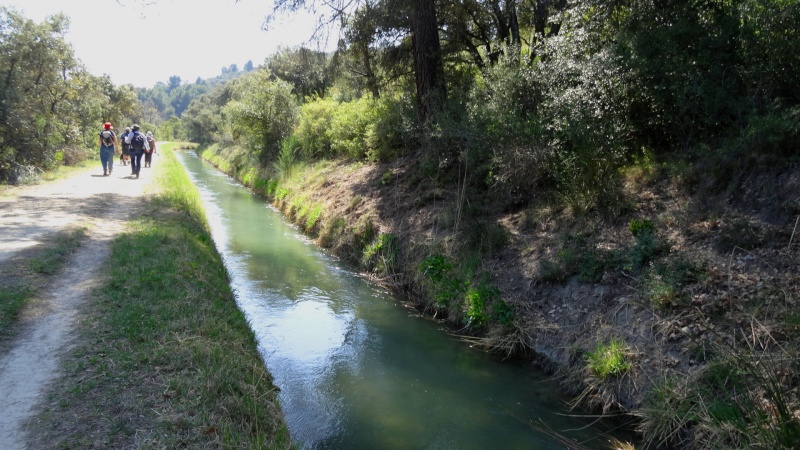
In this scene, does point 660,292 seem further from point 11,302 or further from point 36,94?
point 36,94

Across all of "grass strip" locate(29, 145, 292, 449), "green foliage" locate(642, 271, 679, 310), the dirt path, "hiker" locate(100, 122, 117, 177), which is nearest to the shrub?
"green foliage" locate(642, 271, 679, 310)

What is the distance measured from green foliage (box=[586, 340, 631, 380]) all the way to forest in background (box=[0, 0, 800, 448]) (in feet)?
0.09

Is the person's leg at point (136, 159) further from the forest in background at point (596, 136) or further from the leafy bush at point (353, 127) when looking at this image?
the leafy bush at point (353, 127)

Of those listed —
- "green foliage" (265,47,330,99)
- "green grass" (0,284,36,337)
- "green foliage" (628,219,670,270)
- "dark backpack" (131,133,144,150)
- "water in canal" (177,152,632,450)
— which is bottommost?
"water in canal" (177,152,632,450)

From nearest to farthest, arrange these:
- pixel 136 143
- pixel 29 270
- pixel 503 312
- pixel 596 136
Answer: pixel 29 270
pixel 503 312
pixel 596 136
pixel 136 143

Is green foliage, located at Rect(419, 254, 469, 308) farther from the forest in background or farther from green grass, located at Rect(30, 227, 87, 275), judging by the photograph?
green grass, located at Rect(30, 227, 87, 275)

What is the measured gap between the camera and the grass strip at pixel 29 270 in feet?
18.4

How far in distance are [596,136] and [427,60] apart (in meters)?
7.00

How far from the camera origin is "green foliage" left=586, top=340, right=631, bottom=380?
20.3 feet

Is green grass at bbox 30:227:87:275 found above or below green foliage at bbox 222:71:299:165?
below

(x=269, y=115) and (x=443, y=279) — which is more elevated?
(x=269, y=115)

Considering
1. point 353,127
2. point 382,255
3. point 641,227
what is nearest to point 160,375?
point 641,227

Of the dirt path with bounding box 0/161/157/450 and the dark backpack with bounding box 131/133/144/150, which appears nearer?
the dirt path with bounding box 0/161/157/450

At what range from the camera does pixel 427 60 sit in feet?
46.2
